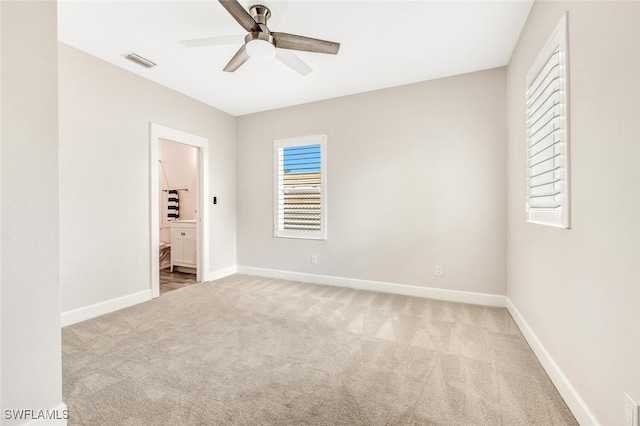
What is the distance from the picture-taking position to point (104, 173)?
3.09 metres

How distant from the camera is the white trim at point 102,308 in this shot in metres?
2.76

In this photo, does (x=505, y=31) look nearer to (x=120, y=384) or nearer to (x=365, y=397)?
(x=365, y=397)

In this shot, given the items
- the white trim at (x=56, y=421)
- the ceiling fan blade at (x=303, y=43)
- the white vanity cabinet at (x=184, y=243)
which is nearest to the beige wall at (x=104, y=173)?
the white vanity cabinet at (x=184, y=243)

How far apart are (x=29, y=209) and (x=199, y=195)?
313cm

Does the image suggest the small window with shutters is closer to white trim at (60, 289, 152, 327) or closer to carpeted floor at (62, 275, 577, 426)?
carpeted floor at (62, 275, 577, 426)

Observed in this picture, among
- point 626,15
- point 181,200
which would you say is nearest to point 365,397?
point 626,15

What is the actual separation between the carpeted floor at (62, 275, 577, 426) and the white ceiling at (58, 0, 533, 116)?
8.49ft

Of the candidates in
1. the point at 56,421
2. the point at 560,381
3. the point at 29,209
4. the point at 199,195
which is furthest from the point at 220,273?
the point at 560,381

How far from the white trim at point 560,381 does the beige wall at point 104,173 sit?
4.09 metres

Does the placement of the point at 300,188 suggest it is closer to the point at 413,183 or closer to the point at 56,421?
the point at 413,183

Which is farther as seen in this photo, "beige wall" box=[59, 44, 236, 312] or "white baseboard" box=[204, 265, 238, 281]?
"white baseboard" box=[204, 265, 238, 281]

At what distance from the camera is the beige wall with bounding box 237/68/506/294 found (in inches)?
129

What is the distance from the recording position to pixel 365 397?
5.58ft

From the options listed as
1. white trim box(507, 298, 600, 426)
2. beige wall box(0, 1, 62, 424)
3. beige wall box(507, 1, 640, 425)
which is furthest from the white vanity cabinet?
beige wall box(507, 1, 640, 425)
